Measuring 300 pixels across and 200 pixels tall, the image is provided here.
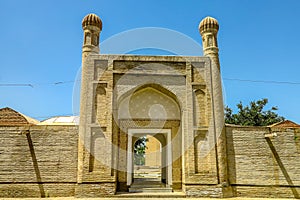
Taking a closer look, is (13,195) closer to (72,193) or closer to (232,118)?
(72,193)

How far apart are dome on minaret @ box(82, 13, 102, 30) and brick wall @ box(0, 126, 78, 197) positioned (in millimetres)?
4007

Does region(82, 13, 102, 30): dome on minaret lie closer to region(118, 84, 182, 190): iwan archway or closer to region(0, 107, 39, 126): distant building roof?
region(118, 84, 182, 190): iwan archway

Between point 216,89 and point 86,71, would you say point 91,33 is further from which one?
point 216,89

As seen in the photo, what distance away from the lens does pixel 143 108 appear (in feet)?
33.1

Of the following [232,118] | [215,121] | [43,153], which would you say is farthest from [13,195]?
[232,118]

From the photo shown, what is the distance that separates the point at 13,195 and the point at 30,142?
174 centimetres

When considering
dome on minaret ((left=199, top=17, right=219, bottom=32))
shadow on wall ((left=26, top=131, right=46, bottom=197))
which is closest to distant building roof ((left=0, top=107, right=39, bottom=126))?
shadow on wall ((left=26, top=131, right=46, bottom=197))

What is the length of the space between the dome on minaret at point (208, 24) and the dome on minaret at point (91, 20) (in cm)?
403

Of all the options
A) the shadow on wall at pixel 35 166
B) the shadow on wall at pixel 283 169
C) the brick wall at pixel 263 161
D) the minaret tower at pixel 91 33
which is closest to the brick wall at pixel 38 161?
the shadow on wall at pixel 35 166

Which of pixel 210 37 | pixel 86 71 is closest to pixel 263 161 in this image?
pixel 210 37

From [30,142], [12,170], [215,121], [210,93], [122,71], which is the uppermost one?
[122,71]

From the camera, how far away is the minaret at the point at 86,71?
9.01 m

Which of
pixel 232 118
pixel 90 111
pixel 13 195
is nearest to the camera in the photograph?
pixel 13 195

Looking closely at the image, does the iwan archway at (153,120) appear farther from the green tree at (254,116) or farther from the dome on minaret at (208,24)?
the green tree at (254,116)
